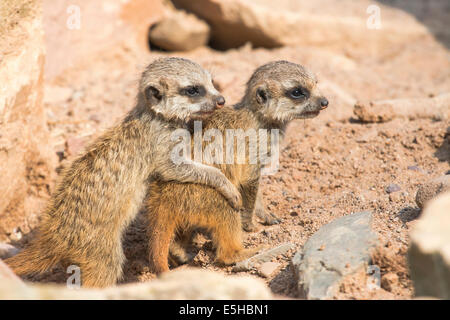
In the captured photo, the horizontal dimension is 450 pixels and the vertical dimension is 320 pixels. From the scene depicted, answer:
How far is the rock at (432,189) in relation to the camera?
4.01 metres

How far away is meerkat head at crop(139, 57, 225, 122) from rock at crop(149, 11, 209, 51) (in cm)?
445

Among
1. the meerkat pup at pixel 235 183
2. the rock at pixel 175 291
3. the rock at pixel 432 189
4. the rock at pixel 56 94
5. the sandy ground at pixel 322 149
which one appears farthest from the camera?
the rock at pixel 56 94

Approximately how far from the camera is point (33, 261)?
4.32 meters

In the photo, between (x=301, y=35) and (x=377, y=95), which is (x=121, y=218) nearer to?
(x=377, y=95)

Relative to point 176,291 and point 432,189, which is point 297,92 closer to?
point 432,189

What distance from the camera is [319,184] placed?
5441 millimetres

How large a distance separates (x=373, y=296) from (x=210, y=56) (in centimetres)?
616

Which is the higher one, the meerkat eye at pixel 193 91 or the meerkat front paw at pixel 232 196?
the meerkat eye at pixel 193 91

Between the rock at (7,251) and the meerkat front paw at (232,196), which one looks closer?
the meerkat front paw at (232,196)

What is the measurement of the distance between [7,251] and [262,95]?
113 inches

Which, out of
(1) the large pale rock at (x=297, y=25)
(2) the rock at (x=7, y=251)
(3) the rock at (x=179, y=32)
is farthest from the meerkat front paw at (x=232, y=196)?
(1) the large pale rock at (x=297, y=25)

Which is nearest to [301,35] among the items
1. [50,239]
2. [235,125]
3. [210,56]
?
[210,56]

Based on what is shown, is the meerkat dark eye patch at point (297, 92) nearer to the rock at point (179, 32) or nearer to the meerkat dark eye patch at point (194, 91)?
the meerkat dark eye patch at point (194, 91)

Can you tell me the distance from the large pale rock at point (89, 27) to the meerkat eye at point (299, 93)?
14.7 feet
